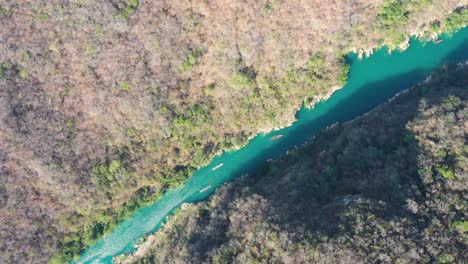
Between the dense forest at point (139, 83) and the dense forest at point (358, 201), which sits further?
the dense forest at point (139, 83)

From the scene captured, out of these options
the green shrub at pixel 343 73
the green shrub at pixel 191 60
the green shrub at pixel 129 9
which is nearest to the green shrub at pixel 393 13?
the green shrub at pixel 343 73

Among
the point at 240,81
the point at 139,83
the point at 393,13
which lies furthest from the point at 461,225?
the point at 139,83

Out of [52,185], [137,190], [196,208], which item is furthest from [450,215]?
[52,185]

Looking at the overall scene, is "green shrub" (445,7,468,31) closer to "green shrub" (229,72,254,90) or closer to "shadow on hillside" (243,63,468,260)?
"shadow on hillside" (243,63,468,260)

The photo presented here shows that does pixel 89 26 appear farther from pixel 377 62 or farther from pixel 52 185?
pixel 377 62

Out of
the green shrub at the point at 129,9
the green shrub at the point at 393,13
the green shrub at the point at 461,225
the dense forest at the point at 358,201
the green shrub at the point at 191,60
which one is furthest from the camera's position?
the green shrub at the point at 393,13

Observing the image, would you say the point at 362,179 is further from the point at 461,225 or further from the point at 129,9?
the point at 129,9

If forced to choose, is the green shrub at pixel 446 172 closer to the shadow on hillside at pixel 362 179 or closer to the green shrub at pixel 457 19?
the shadow on hillside at pixel 362 179
